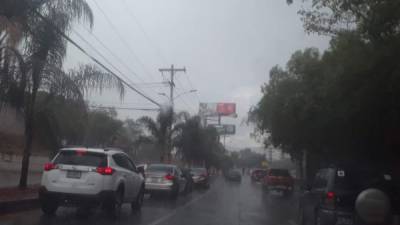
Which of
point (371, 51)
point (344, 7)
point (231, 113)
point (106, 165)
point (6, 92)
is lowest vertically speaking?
point (106, 165)

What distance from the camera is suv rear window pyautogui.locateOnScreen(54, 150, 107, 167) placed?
45.7 feet

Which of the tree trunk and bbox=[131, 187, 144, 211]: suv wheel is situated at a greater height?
the tree trunk

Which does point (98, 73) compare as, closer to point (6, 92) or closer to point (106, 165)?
point (6, 92)

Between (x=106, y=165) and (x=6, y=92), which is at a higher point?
(x=6, y=92)

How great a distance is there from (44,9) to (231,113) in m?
88.1

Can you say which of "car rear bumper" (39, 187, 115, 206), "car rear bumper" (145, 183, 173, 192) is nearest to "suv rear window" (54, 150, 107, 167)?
"car rear bumper" (39, 187, 115, 206)

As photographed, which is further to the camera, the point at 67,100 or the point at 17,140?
the point at 17,140

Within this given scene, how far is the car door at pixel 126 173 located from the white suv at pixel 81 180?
0.51 meters

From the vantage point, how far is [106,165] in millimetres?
14047

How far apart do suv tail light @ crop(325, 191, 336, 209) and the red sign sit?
304ft

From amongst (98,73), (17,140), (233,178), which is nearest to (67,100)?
(98,73)

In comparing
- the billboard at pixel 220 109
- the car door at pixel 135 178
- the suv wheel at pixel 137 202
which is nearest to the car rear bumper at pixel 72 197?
the car door at pixel 135 178

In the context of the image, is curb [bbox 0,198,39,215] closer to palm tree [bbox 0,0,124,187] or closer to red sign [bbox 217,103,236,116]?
palm tree [bbox 0,0,124,187]

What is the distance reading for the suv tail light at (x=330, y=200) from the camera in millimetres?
11109
